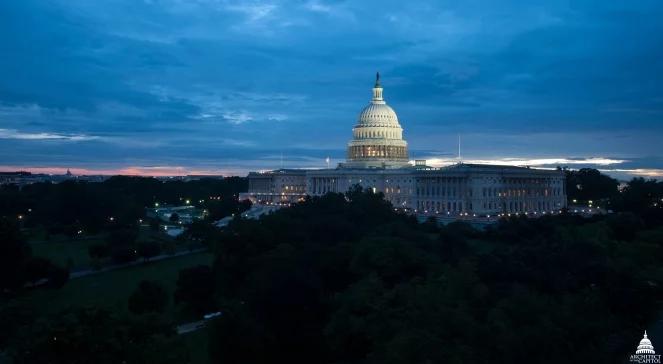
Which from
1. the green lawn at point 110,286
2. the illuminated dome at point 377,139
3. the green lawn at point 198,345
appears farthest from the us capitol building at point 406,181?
→ the green lawn at point 198,345

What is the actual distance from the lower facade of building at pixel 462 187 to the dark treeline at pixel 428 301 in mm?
48631

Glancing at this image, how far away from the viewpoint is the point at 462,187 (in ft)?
333

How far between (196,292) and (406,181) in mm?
75426

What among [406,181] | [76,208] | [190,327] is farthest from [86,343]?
[406,181]

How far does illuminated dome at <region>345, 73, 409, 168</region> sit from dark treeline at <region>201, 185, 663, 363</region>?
80455 millimetres

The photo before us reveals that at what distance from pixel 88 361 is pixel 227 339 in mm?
8720

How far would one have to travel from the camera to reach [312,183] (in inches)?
5128

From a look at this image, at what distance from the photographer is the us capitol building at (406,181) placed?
102 metres

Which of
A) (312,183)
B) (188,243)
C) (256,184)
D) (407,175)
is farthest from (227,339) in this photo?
(256,184)

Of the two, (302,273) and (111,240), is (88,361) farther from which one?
(111,240)

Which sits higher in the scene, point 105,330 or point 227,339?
point 105,330

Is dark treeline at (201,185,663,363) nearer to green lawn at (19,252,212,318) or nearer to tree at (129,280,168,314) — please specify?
tree at (129,280,168,314)

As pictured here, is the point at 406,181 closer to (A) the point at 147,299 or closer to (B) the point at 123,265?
(B) the point at 123,265

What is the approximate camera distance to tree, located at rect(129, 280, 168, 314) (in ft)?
121
